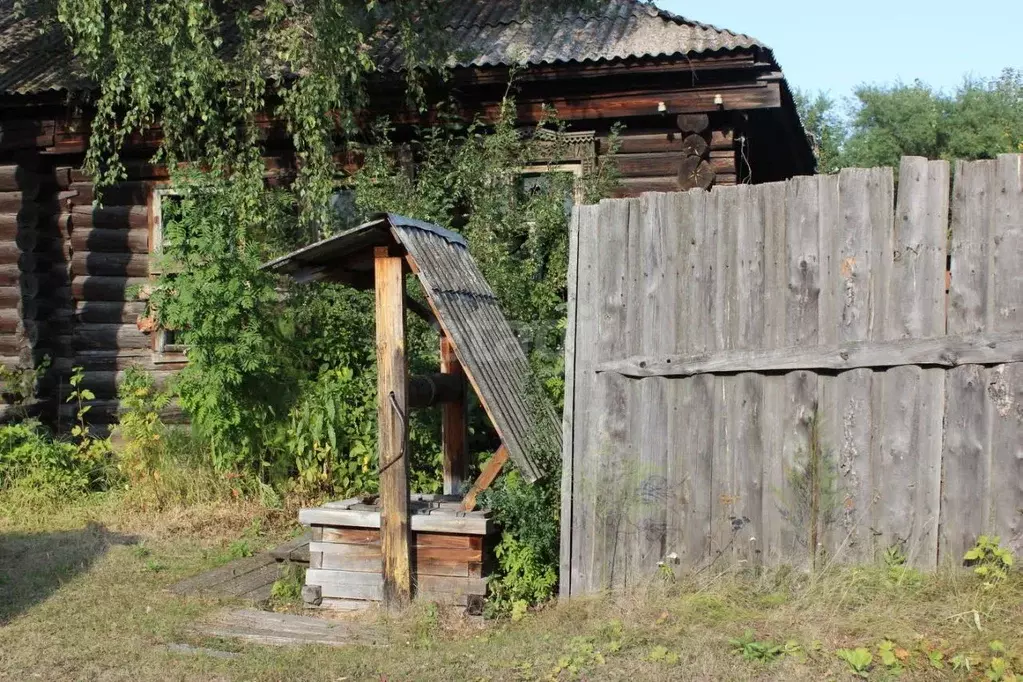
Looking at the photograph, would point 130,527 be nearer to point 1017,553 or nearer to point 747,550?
point 747,550

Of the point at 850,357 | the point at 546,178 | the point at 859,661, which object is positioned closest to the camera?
the point at 859,661

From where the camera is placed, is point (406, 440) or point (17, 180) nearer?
point (406, 440)

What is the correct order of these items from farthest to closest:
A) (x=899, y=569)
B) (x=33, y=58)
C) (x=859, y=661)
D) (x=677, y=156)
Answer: (x=33, y=58), (x=677, y=156), (x=899, y=569), (x=859, y=661)

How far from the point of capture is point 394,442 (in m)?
6.04

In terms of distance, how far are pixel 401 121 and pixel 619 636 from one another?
645cm

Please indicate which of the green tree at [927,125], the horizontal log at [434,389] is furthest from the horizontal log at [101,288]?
the green tree at [927,125]

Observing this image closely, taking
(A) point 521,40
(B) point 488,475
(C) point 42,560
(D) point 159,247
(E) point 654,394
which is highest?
(A) point 521,40

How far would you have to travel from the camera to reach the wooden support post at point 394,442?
6.01 m

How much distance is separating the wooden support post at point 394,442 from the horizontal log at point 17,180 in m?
6.75

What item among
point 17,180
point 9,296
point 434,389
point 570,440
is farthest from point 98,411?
point 570,440

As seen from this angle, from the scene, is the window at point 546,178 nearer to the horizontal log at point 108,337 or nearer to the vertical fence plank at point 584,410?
the vertical fence plank at point 584,410

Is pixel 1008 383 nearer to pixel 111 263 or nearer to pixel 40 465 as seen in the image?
pixel 40 465

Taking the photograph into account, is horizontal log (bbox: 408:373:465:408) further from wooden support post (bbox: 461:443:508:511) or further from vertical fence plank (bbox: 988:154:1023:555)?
vertical fence plank (bbox: 988:154:1023:555)

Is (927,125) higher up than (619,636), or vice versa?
(927,125)
